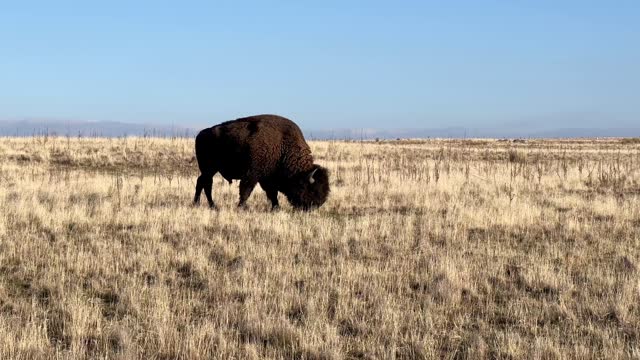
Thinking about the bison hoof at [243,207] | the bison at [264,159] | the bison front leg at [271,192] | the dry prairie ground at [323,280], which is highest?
the bison at [264,159]

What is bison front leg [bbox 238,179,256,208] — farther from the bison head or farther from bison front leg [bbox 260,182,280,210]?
the bison head

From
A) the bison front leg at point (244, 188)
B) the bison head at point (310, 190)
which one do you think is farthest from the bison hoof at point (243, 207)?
the bison head at point (310, 190)

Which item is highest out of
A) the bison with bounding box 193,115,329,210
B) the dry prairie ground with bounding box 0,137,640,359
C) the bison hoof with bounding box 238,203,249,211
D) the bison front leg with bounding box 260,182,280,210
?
the bison with bounding box 193,115,329,210

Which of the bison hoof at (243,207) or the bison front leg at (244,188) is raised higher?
the bison front leg at (244,188)

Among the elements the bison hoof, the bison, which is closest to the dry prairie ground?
the bison

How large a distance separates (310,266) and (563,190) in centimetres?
1212

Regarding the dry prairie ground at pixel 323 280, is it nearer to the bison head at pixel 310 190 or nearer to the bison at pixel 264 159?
the bison head at pixel 310 190

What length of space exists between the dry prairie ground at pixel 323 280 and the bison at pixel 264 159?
62 centimetres

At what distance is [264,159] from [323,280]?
23.2 ft

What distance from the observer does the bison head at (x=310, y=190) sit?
1373 centimetres

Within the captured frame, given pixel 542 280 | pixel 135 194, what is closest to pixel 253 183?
pixel 135 194

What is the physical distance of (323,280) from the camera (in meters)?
7.02

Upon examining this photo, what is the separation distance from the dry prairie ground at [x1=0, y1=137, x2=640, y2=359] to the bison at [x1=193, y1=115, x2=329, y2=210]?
0.62 metres

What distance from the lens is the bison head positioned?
540 inches
